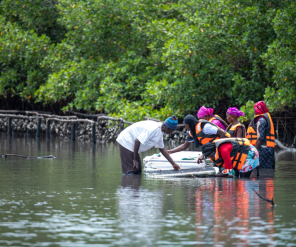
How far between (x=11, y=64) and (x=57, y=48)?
407cm

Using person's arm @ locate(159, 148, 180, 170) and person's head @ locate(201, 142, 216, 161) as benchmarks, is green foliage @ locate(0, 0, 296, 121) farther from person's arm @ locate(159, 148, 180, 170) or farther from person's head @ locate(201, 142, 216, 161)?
person's arm @ locate(159, 148, 180, 170)

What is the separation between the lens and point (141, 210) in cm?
766

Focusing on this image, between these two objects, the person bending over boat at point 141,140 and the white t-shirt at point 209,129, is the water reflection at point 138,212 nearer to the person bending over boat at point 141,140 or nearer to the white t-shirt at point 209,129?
the person bending over boat at point 141,140

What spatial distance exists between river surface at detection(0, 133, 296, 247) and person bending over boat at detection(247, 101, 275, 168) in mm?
507

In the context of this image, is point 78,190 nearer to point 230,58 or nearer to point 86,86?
point 230,58

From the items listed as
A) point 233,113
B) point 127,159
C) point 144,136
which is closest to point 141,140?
point 144,136

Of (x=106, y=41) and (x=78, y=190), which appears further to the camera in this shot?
(x=106, y=41)

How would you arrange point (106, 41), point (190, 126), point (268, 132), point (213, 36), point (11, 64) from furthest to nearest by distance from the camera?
point (11, 64) → point (106, 41) → point (213, 36) → point (268, 132) → point (190, 126)

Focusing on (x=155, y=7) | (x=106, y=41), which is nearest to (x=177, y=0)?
(x=155, y=7)

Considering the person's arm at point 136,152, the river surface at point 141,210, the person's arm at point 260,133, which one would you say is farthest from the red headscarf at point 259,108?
the person's arm at point 136,152

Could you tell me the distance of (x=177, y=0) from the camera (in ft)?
83.4

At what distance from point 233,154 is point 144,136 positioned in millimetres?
1631

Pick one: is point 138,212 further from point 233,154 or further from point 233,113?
point 233,113

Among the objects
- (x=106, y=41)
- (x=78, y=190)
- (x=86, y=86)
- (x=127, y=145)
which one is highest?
(x=106, y=41)
